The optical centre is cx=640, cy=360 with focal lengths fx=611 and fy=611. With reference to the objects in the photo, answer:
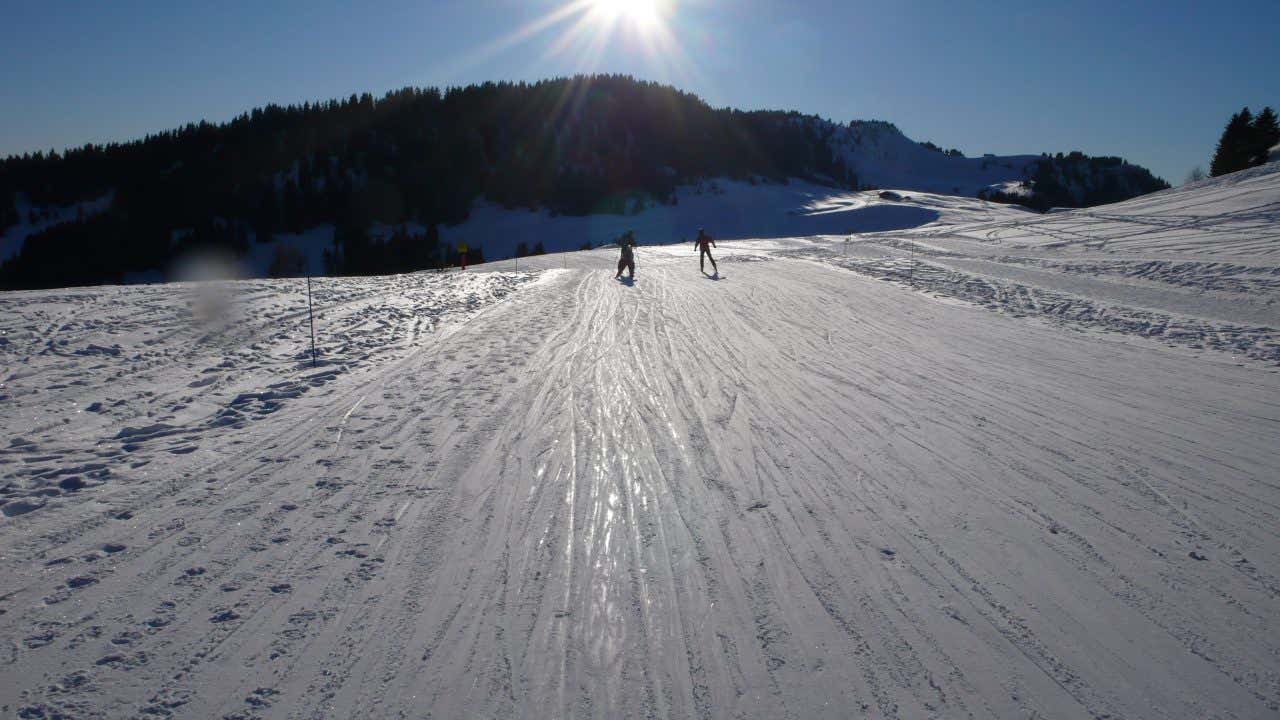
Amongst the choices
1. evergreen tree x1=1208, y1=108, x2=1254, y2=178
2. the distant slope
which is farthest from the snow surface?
the distant slope

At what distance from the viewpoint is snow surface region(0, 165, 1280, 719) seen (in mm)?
2973

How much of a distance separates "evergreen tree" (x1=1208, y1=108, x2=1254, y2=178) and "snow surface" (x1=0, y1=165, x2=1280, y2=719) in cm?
6362

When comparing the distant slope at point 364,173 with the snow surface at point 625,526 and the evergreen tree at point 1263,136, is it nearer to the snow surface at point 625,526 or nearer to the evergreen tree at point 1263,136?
the evergreen tree at point 1263,136

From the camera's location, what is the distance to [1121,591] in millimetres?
3705

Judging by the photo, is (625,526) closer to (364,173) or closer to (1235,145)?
(1235,145)

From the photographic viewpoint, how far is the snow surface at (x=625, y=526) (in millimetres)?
2973

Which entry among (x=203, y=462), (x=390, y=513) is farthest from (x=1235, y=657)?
(x=203, y=462)

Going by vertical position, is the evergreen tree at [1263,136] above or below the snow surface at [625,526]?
above

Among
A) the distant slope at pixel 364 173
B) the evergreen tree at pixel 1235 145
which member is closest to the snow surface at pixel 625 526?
the evergreen tree at pixel 1235 145

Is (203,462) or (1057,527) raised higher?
(203,462)

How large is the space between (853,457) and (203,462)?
5.85 m

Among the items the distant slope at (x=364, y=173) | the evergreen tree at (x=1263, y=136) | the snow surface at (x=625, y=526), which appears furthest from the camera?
the distant slope at (x=364, y=173)

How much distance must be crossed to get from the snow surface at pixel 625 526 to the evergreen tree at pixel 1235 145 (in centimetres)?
6362

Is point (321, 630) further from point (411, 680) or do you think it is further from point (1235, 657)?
point (1235, 657)
